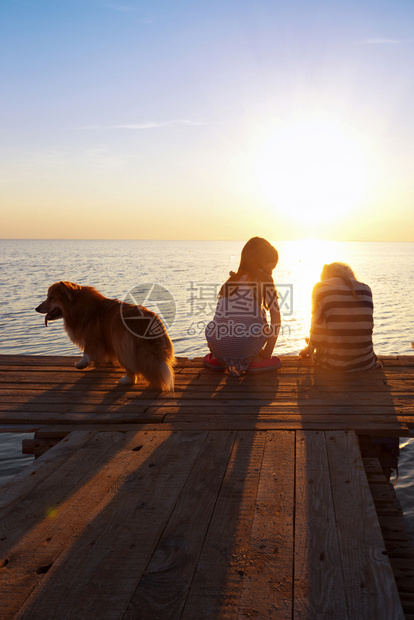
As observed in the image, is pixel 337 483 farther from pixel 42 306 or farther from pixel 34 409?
pixel 42 306

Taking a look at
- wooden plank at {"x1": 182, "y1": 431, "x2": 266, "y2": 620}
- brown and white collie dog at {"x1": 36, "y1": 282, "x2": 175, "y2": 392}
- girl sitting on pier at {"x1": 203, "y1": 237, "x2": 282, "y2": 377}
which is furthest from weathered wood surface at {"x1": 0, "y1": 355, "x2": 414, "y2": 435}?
wooden plank at {"x1": 182, "y1": 431, "x2": 266, "y2": 620}

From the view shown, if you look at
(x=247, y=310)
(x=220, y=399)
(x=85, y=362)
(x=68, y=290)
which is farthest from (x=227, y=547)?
(x=68, y=290)

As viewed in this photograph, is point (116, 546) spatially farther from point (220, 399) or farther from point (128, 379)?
point (128, 379)

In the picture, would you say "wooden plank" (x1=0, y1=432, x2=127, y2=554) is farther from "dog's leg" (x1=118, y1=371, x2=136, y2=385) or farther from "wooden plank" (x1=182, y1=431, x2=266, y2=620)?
"dog's leg" (x1=118, y1=371, x2=136, y2=385)

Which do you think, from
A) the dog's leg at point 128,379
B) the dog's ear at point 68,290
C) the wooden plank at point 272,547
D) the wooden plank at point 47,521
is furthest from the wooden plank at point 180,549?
the dog's ear at point 68,290

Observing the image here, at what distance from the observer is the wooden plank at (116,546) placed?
226cm

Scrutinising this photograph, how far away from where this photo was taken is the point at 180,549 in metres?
2.68

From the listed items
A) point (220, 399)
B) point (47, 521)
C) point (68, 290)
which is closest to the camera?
point (47, 521)

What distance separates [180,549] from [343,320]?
167 inches

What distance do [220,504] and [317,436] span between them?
4.90ft

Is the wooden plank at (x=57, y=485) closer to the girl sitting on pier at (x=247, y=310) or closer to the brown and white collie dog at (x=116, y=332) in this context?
the brown and white collie dog at (x=116, y=332)

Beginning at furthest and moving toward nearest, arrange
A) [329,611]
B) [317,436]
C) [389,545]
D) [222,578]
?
1. [317,436]
2. [389,545]
3. [222,578]
4. [329,611]

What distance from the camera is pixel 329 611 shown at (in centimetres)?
220

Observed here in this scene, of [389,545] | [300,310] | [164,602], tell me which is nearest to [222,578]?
[164,602]
